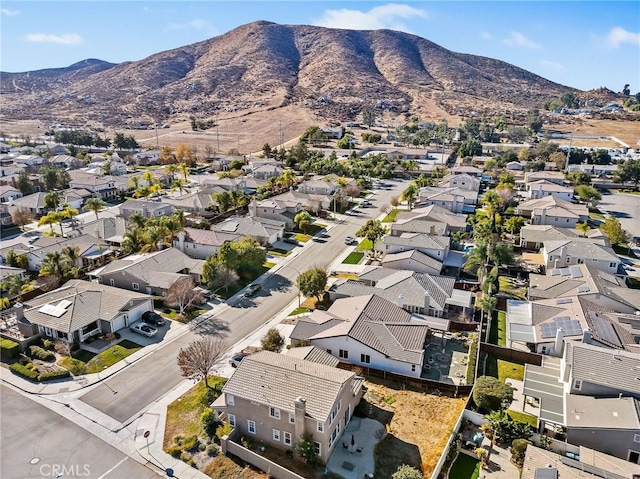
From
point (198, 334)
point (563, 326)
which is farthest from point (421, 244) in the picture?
point (198, 334)

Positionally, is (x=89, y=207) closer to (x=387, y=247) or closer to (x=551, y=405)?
(x=387, y=247)

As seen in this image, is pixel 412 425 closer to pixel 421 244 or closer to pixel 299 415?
pixel 299 415

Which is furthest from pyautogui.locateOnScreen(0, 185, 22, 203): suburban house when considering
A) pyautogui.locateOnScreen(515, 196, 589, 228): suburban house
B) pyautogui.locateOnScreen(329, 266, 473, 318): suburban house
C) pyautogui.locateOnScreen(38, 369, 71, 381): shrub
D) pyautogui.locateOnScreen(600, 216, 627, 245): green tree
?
pyautogui.locateOnScreen(600, 216, 627, 245): green tree

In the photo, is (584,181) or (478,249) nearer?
(478,249)

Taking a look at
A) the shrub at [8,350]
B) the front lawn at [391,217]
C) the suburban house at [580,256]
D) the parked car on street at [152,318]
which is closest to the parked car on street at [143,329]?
the parked car on street at [152,318]

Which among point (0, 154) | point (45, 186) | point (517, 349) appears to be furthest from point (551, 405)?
point (0, 154)

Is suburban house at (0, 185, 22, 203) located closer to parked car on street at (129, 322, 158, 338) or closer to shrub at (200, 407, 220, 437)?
parked car on street at (129, 322, 158, 338)

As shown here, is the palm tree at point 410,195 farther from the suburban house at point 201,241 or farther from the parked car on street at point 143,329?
the parked car on street at point 143,329
